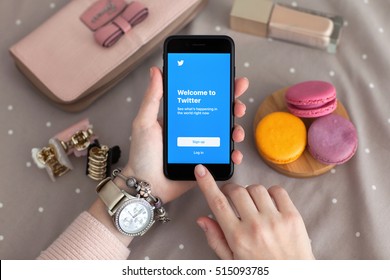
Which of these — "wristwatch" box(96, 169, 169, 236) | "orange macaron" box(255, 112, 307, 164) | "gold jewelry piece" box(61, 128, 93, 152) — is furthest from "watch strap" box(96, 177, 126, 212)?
"orange macaron" box(255, 112, 307, 164)

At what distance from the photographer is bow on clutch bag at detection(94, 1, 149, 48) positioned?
0.82m

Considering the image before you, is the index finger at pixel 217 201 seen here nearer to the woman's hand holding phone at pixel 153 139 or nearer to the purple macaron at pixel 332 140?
the woman's hand holding phone at pixel 153 139

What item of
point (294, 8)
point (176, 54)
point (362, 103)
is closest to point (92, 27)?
point (176, 54)

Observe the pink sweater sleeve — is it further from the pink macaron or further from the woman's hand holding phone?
the pink macaron

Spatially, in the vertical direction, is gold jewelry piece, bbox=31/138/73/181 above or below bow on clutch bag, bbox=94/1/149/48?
below

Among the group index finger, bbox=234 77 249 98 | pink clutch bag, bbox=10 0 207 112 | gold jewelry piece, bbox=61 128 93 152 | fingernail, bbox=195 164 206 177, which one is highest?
pink clutch bag, bbox=10 0 207 112

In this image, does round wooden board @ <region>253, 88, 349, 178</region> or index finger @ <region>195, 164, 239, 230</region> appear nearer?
index finger @ <region>195, 164, 239, 230</region>

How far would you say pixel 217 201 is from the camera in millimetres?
660

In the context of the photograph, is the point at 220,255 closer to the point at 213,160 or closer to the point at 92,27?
Result: the point at 213,160

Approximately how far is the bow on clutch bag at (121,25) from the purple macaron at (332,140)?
0.30 metres

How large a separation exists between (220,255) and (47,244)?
249 millimetres

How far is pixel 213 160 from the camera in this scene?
71 centimetres

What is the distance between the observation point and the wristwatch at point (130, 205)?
0.69 m

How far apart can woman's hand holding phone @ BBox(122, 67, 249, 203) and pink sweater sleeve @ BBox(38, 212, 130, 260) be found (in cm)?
8
